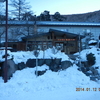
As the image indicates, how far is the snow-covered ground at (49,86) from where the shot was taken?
6.00 m

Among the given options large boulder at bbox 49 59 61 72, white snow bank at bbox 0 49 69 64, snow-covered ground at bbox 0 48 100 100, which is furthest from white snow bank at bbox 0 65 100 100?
white snow bank at bbox 0 49 69 64

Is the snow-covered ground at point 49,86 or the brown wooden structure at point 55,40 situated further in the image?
the brown wooden structure at point 55,40

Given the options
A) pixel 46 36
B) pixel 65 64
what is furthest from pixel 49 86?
pixel 46 36

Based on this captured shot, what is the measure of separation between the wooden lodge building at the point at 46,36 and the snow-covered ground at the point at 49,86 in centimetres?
866

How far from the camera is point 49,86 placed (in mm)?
7258

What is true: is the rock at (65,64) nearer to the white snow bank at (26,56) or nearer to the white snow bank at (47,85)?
the white snow bank at (47,85)

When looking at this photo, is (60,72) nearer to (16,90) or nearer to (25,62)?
(25,62)

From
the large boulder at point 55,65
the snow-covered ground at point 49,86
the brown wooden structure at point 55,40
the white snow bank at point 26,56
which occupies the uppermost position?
the brown wooden structure at point 55,40

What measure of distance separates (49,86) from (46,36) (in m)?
13.5

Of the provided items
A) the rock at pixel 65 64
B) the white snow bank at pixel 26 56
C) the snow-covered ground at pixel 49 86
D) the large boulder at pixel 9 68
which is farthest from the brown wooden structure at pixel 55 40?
the large boulder at pixel 9 68

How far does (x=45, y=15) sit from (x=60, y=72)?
117 feet

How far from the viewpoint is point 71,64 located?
9.84 metres

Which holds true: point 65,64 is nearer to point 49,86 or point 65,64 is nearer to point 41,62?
point 41,62

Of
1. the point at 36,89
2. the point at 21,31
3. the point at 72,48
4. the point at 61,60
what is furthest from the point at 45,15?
the point at 36,89
